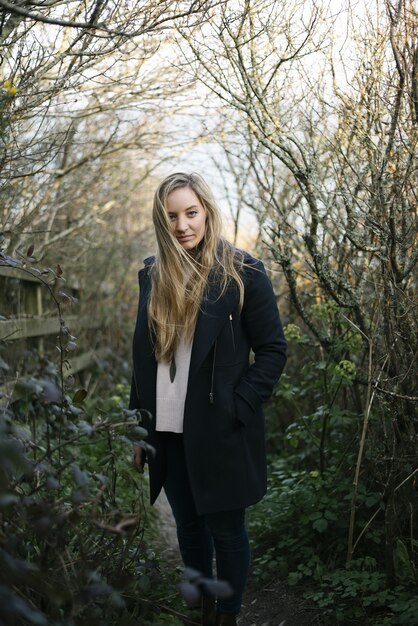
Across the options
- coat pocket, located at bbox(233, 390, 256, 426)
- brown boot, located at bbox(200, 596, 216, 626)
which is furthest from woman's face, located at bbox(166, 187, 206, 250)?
brown boot, located at bbox(200, 596, 216, 626)

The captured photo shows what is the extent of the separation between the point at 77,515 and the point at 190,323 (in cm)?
124

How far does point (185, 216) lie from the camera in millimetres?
3080

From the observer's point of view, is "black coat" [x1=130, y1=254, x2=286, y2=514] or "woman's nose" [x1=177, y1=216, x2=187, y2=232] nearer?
"black coat" [x1=130, y1=254, x2=286, y2=514]

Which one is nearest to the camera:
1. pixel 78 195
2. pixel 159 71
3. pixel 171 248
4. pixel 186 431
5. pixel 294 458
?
pixel 186 431

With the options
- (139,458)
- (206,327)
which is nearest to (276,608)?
(139,458)

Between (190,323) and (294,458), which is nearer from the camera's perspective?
(190,323)

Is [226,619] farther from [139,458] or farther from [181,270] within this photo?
[181,270]

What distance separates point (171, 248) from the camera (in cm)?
307

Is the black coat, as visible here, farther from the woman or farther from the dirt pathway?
the dirt pathway

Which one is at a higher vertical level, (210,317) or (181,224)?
(181,224)

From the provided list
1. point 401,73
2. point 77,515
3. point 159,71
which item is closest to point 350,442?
point 401,73

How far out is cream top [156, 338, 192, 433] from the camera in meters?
2.92

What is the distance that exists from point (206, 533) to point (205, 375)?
2.58 ft

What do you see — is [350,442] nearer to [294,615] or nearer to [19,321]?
[294,615]
